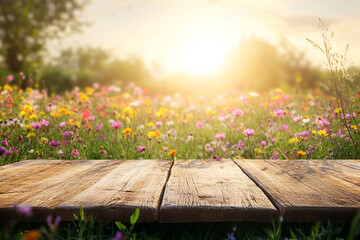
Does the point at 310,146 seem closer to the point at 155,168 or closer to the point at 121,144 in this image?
the point at 155,168

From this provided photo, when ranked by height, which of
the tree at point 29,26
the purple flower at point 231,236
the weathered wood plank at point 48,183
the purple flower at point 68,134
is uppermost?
the tree at point 29,26

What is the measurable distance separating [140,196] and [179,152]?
196cm

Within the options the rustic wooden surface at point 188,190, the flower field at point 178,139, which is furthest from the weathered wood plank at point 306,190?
the flower field at point 178,139

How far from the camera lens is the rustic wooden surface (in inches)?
56.0

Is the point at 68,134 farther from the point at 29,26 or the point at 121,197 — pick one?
the point at 29,26

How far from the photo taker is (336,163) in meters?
2.40

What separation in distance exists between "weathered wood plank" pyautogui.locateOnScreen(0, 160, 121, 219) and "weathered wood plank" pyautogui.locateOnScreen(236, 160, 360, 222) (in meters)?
0.97

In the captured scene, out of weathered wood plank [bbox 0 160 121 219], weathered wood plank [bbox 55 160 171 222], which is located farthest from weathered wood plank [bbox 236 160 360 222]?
weathered wood plank [bbox 0 160 121 219]

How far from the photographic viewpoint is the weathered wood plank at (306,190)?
144 cm

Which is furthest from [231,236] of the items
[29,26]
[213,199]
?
[29,26]

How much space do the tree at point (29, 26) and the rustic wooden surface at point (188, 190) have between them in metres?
15.7

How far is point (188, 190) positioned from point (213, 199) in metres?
0.18

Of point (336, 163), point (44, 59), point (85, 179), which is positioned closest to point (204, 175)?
point (85, 179)

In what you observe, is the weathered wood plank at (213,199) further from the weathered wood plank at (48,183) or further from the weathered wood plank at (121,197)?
the weathered wood plank at (48,183)
